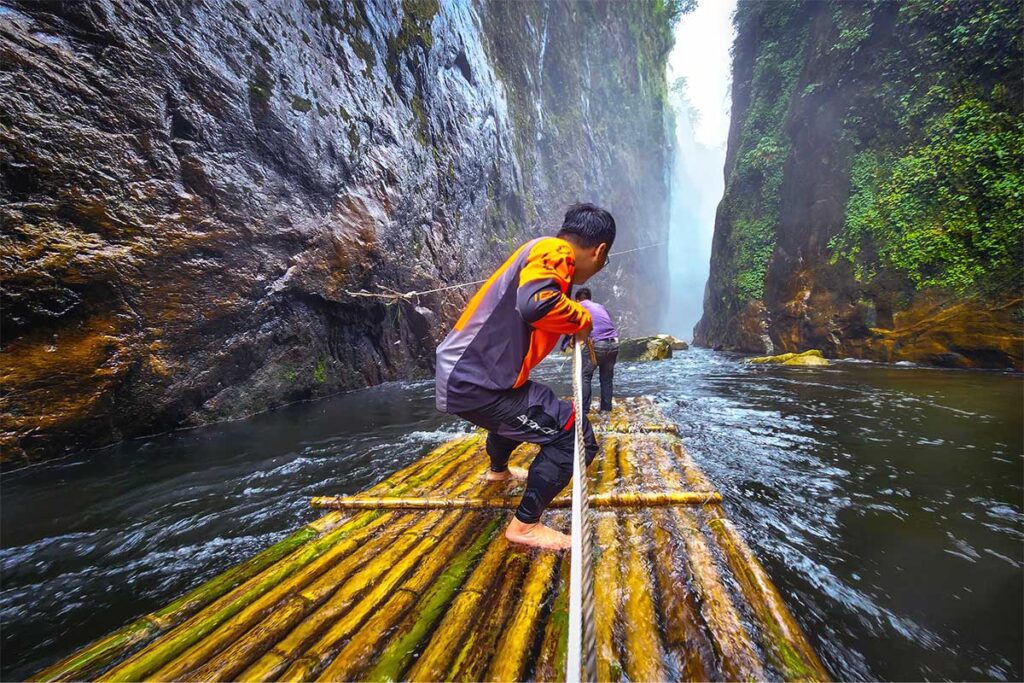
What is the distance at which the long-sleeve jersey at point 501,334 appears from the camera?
6.59 ft

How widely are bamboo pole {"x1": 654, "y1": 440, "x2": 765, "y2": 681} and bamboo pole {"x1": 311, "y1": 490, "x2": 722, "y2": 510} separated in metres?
0.19

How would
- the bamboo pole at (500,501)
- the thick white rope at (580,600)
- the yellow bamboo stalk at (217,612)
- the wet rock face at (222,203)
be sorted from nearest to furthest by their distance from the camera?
the thick white rope at (580,600) < the yellow bamboo stalk at (217,612) < the bamboo pole at (500,501) < the wet rock face at (222,203)

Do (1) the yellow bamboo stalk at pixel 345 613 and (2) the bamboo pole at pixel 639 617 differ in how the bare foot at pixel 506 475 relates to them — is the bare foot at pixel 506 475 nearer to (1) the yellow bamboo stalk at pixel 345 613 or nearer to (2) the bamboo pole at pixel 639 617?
(1) the yellow bamboo stalk at pixel 345 613

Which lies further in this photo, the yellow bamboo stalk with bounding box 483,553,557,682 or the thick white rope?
the yellow bamboo stalk with bounding box 483,553,557,682

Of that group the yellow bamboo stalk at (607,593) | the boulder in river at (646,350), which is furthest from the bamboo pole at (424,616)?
the boulder in river at (646,350)

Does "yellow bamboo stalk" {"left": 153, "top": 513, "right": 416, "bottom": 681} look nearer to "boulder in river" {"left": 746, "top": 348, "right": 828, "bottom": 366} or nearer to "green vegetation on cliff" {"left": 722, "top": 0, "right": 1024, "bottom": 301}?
"boulder in river" {"left": 746, "top": 348, "right": 828, "bottom": 366}

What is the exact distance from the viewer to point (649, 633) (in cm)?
147

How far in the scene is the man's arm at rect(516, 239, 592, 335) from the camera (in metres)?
1.91

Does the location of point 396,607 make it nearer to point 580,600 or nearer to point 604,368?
point 580,600

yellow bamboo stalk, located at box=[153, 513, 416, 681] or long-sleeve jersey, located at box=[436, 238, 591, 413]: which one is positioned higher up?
long-sleeve jersey, located at box=[436, 238, 591, 413]

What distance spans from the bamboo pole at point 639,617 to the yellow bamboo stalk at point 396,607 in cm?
85

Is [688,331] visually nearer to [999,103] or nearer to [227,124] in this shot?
[999,103]

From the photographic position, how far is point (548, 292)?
191 cm

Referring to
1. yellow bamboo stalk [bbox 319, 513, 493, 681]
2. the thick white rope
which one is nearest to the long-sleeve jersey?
the thick white rope
